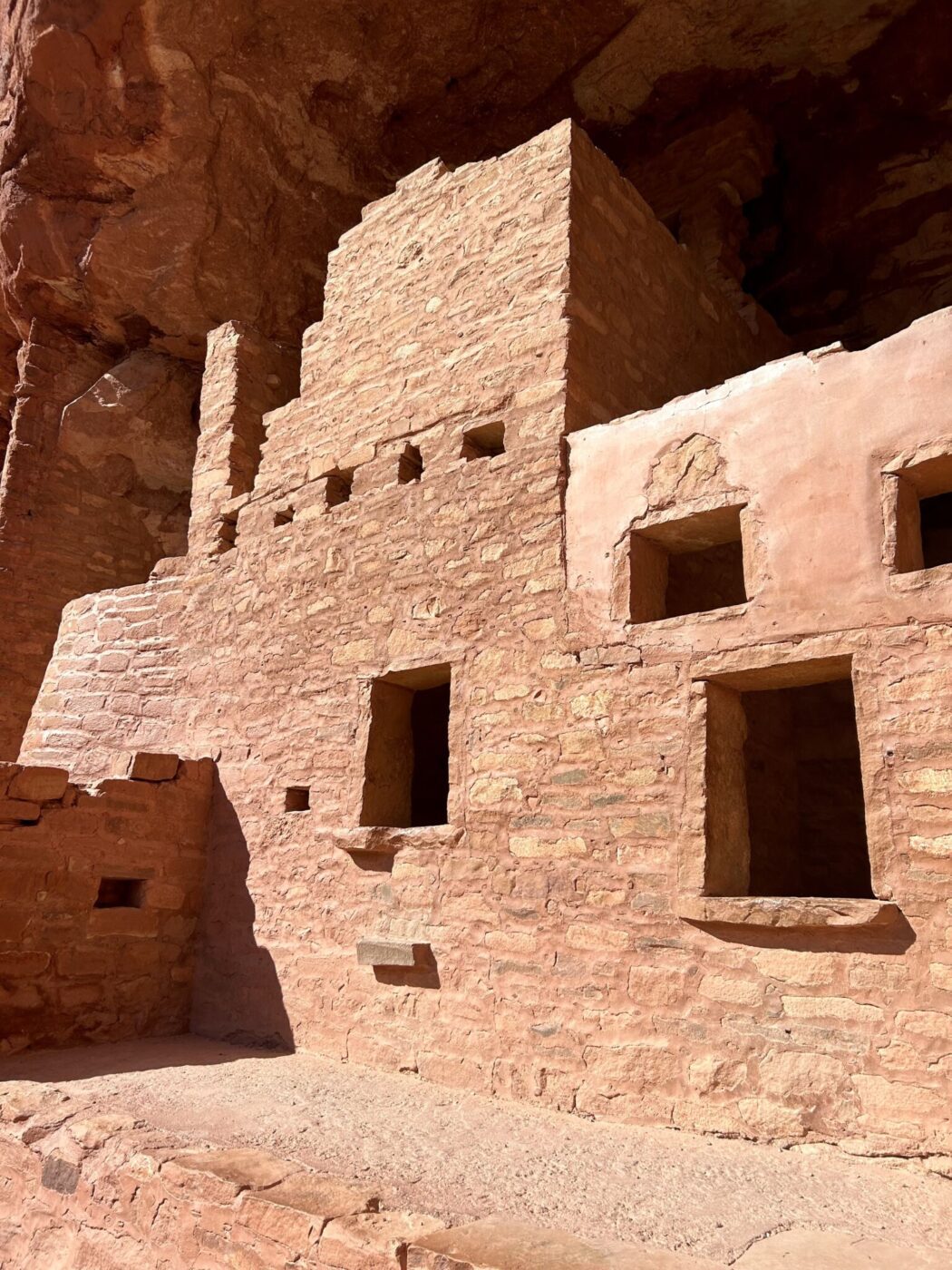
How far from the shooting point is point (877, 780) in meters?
3.62

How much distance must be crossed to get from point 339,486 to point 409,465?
2.19ft

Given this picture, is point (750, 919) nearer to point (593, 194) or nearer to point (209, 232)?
point (593, 194)

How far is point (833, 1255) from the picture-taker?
2.57 m

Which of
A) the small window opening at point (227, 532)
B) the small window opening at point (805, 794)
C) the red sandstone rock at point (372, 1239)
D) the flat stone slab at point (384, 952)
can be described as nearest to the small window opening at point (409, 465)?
the small window opening at point (227, 532)

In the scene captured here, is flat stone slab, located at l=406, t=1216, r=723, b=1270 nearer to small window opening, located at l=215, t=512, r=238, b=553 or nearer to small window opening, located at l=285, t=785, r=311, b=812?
small window opening, located at l=285, t=785, r=311, b=812

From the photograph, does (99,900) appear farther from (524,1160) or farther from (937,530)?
(937,530)

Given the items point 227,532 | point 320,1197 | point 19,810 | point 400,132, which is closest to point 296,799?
point 19,810

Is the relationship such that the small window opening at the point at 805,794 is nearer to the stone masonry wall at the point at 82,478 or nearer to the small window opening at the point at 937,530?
the small window opening at the point at 937,530

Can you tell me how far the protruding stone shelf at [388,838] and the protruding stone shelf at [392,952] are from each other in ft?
1.46

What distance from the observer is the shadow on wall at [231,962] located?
5.59m

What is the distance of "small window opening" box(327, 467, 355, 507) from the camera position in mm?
6211

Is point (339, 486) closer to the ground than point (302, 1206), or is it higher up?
higher up

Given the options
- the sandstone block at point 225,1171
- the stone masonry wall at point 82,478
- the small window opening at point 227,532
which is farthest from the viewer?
the stone masonry wall at point 82,478

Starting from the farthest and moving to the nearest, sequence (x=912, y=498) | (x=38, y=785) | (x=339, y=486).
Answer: (x=339, y=486) → (x=38, y=785) → (x=912, y=498)
